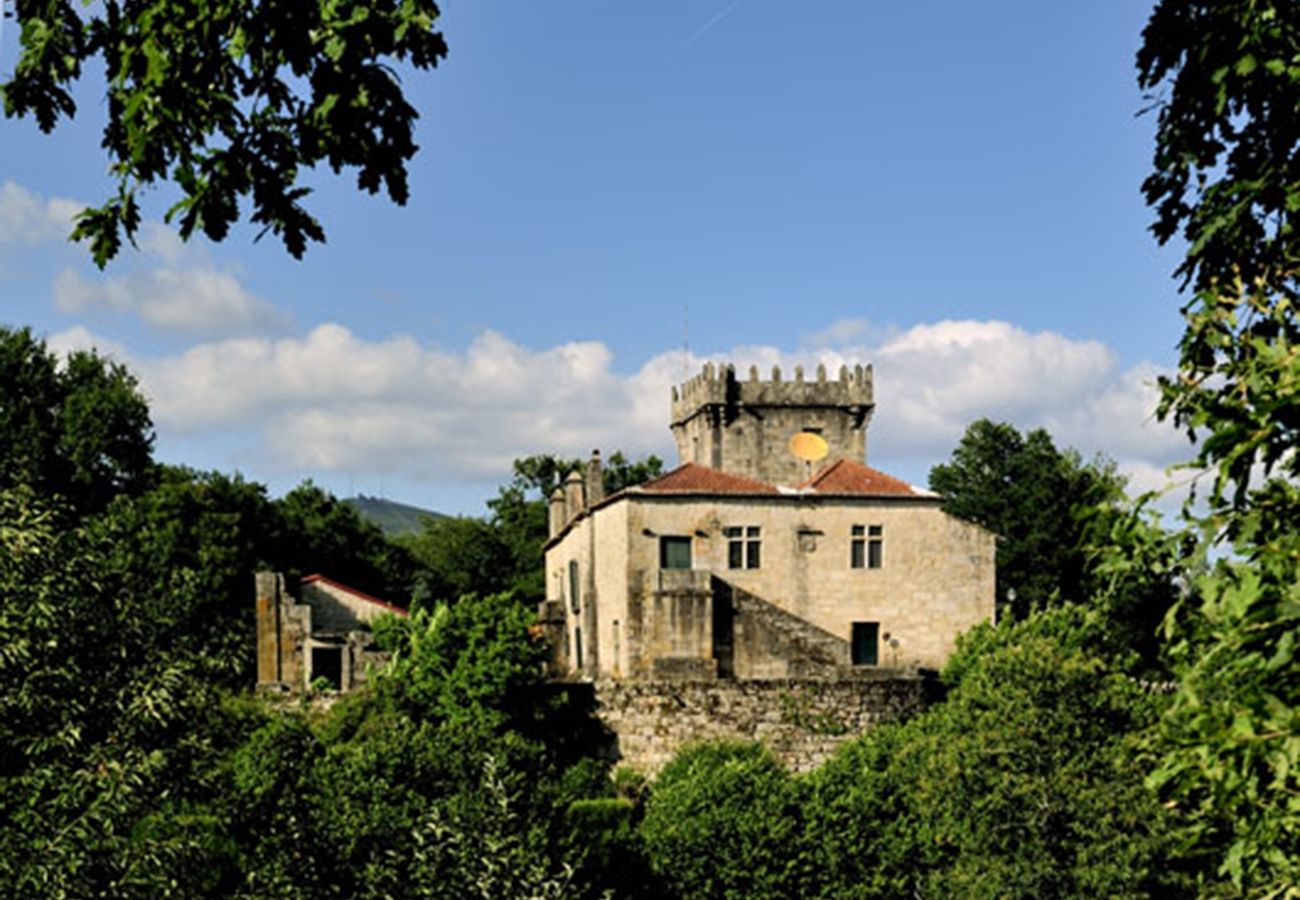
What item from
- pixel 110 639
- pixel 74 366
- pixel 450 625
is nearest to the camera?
pixel 110 639

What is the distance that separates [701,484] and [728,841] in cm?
1318

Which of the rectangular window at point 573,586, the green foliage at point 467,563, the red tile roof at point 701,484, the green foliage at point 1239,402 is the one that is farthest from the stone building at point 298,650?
the green foliage at point 1239,402

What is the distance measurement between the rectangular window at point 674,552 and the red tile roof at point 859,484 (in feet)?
13.2

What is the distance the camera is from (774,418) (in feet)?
190

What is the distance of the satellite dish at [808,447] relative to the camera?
187 feet

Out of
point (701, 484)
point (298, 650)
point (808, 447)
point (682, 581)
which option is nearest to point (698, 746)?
point (682, 581)

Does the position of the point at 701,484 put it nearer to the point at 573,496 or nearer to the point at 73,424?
the point at 573,496

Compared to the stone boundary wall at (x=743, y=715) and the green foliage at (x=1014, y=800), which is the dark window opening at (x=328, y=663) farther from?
the green foliage at (x=1014, y=800)

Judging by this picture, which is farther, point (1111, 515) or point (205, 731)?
point (205, 731)

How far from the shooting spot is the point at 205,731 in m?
21.3

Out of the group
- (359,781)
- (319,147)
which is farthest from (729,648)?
(319,147)

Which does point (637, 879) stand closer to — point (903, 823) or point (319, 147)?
point (903, 823)

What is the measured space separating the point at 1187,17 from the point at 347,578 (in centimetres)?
6362

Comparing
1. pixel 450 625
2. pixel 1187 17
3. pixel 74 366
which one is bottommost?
pixel 450 625
